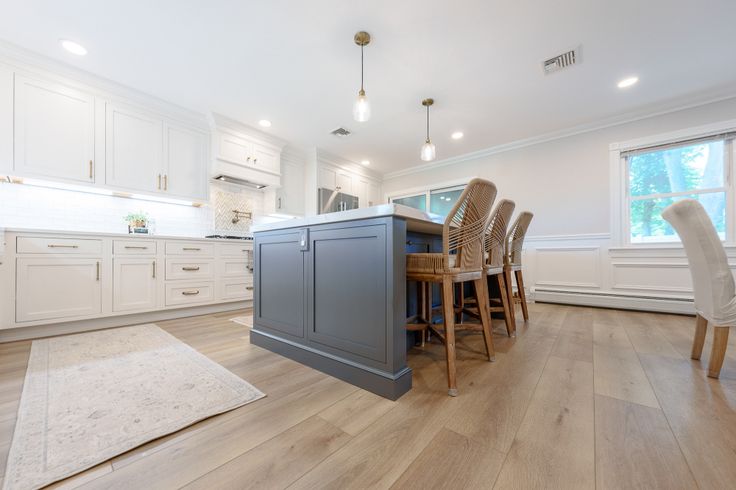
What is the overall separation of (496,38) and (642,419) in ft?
8.66

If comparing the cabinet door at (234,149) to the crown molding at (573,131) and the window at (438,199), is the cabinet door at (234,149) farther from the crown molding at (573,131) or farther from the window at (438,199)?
the crown molding at (573,131)

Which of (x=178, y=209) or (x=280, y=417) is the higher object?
(x=178, y=209)

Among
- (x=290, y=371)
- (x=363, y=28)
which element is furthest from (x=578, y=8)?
(x=290, y=371)

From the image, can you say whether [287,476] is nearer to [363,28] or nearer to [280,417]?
[280,417]

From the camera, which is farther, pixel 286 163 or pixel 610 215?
pixel 286 163

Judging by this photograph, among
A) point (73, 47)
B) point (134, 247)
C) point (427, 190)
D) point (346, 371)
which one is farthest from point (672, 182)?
point (73, 47)

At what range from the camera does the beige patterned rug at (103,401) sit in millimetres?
840

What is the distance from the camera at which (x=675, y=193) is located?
313cm

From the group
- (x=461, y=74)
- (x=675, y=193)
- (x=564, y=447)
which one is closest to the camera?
(x=564, y=447)

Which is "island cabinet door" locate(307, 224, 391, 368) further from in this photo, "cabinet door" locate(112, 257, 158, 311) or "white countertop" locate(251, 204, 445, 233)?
"cabinet door" locate(112, 257, 158, 311)

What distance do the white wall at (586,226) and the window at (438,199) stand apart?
0.63 meters

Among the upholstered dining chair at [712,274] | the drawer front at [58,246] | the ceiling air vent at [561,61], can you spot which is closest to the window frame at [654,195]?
the ceiling air vent at [561,61]

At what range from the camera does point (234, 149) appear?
3.59 meters

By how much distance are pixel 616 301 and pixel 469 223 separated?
322 centimetres
